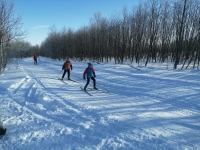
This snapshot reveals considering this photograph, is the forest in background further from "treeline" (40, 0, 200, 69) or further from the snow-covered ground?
the snow-covered ground

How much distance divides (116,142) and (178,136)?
1807 mm

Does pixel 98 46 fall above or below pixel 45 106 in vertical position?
above

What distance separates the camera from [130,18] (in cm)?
3431

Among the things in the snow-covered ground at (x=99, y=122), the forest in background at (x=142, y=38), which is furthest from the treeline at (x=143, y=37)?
the snow-covered ground at (x=99, y=122)

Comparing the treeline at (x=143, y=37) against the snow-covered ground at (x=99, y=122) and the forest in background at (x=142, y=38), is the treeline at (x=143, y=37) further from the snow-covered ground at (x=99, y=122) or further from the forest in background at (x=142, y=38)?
the snow-covered ground at (x=99, y=122)

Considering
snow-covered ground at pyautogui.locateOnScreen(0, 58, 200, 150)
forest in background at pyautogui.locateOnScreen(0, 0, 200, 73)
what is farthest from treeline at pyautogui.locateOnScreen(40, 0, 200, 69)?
snow-covered ground at pyautogui.locateOnScreen(0, 58, 200, 150)

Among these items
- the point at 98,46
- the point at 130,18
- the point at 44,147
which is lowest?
the point at 44,147

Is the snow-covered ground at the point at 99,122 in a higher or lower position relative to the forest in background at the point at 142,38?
lower

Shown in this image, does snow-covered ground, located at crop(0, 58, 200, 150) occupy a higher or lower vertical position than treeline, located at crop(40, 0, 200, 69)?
lower

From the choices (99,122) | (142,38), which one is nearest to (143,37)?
(142,38)

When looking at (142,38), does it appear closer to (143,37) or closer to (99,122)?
(143,37)

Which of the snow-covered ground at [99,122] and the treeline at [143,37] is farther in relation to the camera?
the treeline at [143,37]

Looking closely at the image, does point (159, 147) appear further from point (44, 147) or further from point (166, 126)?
point (44, 147)

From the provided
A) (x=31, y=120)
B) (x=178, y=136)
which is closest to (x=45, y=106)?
(x=31, y=120)
